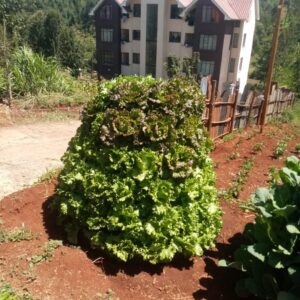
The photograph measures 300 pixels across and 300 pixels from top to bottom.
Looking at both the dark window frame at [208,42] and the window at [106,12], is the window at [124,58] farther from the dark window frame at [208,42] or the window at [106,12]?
the dark window frame at [208,42]

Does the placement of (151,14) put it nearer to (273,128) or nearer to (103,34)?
(103,34)

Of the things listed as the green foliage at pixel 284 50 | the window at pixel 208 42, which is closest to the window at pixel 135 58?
the window at pixel 208 42

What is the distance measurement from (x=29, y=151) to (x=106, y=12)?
30119mm

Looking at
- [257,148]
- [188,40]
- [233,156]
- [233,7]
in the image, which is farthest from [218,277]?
[233,7]

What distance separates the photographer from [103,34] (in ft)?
117

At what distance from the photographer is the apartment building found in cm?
3005

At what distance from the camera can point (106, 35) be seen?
3566 cm

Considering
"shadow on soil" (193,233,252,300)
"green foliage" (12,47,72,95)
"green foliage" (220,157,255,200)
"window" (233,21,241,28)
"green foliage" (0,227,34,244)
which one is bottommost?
"shadow on soil" (193,233,252,300)

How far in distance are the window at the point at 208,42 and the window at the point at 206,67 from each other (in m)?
1.22

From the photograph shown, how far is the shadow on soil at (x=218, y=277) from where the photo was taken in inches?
142

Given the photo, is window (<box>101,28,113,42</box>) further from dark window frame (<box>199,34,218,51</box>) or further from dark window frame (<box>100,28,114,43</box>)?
dark window frame (<box>199,34,218,51</box>)

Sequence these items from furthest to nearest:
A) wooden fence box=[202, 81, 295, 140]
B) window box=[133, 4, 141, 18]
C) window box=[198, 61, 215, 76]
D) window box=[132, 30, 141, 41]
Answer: window box=[132, 30, 141, 41] < window box=[133, 4, 141, 18] < window box=[198, 61, 215, 76] < wooden fence box=[202, 81, 295, 140]

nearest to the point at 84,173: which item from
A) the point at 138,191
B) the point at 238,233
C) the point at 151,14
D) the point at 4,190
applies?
the point at 138,191

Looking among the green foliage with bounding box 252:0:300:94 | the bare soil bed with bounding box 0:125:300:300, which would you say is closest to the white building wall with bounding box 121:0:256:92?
the green foliage with bounding box 252:0:300:94
